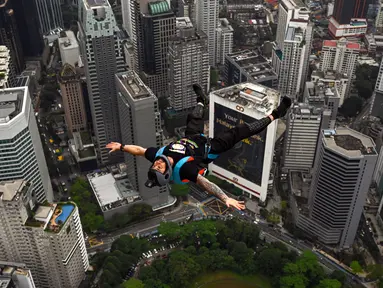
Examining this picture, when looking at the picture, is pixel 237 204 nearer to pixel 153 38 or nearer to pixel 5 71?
pixel 5 71

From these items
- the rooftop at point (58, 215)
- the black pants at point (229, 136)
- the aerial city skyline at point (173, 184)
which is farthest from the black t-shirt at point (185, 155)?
the aerial city skyline at point (173, 184)

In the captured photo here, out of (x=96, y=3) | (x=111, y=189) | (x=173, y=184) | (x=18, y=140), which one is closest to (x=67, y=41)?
(x=96, y=3)

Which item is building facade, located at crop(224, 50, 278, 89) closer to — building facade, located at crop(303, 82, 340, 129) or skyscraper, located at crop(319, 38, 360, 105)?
building facade, located at crop(303, 82, 340, 129)

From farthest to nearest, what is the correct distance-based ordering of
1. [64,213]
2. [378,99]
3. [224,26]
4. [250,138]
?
[224,26], [378,99], [250,138], [64,213]

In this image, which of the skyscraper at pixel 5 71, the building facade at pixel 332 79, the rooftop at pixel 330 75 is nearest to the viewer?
the skyscraper at pixel 5 71

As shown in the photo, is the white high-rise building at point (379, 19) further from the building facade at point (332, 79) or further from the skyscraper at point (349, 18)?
the building facade at point (332, 79)

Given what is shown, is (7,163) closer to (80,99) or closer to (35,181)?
(35,181)
